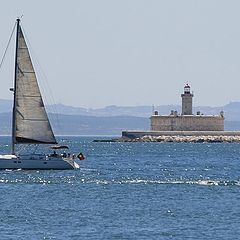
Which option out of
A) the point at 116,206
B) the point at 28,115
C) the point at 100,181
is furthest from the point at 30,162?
the point at 116,206

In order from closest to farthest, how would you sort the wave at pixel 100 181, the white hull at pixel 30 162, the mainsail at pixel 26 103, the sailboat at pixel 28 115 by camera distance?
the wave at pixel 100 181
the white hull at pixel 30 162
the sailboat at pixel 28 115
the mainsail at pixel 26 103

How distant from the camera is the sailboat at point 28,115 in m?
73.7

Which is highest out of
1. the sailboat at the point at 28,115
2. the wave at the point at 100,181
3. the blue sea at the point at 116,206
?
the sailboat at the point at 28,115

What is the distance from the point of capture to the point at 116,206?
166 feet

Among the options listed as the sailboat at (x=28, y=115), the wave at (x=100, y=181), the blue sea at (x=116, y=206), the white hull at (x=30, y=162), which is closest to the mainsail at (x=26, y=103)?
the sailboat at (x=28, y=115)

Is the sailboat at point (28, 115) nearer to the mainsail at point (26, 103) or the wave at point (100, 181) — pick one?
the mainsail at point (26, 103)

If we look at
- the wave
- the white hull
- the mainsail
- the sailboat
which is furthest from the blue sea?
the mainsail

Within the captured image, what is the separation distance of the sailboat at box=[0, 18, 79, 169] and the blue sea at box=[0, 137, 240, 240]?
83 centimetres

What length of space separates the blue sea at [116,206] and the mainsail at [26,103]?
241cm

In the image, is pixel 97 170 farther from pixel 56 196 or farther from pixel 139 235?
pixel 139 235

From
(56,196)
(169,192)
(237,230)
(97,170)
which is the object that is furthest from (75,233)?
(97,170)

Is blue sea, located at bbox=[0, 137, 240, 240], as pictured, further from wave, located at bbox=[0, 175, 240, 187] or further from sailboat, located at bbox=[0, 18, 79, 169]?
sailboat, located at bbox=[0, 18, 79, 169]

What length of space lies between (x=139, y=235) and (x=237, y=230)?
378 centimetres

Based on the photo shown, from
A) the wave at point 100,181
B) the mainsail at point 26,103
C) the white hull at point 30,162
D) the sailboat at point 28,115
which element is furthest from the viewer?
the mainsail at point 26,103
